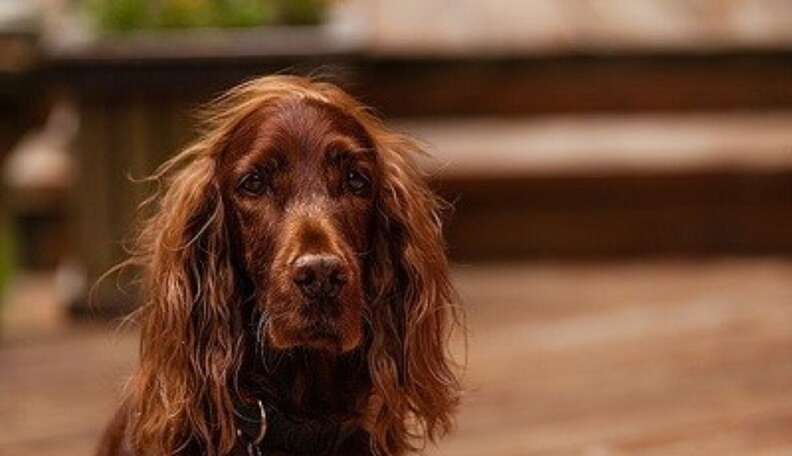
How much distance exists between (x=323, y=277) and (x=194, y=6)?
2.93 metres

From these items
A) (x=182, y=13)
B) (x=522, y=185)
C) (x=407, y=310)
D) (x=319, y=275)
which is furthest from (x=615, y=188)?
(x=319, y=275)

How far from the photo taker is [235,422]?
92.5 inches

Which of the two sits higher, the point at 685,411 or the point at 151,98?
the point at 151,98

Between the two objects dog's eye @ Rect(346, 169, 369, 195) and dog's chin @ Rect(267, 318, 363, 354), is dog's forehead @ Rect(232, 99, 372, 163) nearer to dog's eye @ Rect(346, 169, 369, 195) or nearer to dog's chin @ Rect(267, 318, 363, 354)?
dog's eye @ Rect(346, 169, 369, 195)

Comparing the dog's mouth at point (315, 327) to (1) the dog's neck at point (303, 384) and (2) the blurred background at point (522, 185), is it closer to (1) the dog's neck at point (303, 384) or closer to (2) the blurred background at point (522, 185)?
(1) the dog's neck at point (303, 384)

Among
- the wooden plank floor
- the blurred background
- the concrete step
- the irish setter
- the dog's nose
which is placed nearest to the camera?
the dog's nose

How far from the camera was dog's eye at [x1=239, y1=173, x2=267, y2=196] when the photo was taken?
7.70 ft

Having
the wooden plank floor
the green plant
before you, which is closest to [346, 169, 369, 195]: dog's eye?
the wooden plank floor

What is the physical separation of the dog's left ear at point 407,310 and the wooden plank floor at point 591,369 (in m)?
1.00

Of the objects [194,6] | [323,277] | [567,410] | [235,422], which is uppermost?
[194,6]

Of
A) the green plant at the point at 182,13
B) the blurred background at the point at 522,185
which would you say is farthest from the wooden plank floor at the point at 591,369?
the green plant at the point at 182,13

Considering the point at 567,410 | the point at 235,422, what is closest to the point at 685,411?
the point at 567,410

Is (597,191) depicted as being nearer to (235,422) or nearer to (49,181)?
(49,181)

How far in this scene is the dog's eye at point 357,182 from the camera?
2.37 metres
